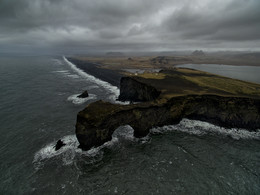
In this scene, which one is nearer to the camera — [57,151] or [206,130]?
[57,151]

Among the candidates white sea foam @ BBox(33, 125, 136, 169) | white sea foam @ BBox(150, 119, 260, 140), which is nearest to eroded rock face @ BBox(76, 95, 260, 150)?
white sea foam @ BBox(33, 125, 136, 169)

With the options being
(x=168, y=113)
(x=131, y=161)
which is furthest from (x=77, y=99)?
(x=131, y=161)

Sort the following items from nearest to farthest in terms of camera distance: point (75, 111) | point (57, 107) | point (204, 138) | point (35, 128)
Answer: point (204, 138) < point (35, 128) < point (75, 111) < point (57, 107)

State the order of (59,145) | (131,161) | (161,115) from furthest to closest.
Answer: (161,115), (59,145), (131,161)

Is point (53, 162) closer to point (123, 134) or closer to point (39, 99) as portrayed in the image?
point (123, 134)

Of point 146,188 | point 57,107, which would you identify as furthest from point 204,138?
point 57,107

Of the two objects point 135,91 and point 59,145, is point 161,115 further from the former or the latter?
point 59,145
